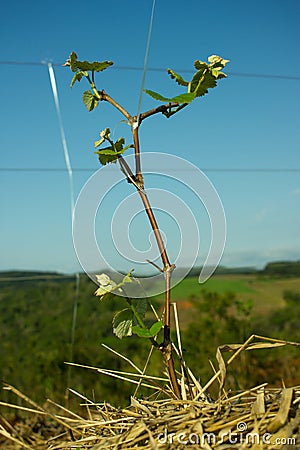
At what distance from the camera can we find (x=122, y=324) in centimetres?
57

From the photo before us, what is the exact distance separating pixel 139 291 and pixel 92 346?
1736 mm

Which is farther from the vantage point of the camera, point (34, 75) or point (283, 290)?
point (283, 290)

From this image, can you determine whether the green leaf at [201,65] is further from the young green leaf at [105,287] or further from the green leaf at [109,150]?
the young green leaf at [105,287]

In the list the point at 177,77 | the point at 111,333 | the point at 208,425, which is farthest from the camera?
the point at 111,333

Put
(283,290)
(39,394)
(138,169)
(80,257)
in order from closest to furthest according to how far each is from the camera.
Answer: (138,169)
(80,257)
(39,394)
(283,290)

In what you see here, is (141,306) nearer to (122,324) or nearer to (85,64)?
(122,324)

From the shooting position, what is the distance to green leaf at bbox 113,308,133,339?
22.3 inches

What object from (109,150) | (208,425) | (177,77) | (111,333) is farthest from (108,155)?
(111,333)

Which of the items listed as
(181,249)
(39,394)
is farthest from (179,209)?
(39,394)

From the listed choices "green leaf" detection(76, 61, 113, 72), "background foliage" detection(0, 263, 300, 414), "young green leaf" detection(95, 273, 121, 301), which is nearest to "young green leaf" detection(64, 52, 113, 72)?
"green leaf" detection(76, 61, 113, 72)

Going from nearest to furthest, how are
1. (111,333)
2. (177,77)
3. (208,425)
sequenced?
1. (208,425)
2. (177,77)
3. (111,333)

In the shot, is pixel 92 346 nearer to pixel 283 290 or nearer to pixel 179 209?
pixel 283 290

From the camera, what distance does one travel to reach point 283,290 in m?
2.80

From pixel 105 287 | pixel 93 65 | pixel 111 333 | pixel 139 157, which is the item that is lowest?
pixel 111 333
